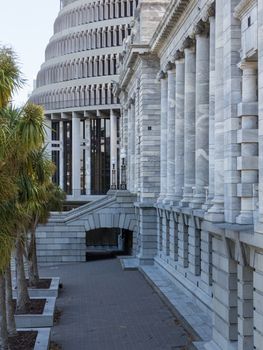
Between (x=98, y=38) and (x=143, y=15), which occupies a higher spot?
(x=98, y=38)

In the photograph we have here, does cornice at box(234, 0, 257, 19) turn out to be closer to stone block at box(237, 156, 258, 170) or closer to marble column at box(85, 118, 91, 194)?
stone block at box(237, 156, 258, 170)

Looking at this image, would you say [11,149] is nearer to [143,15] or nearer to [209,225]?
[209,225]

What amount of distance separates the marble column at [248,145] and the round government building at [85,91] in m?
64.4

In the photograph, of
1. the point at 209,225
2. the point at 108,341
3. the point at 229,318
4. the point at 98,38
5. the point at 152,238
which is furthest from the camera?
the point at 98,38

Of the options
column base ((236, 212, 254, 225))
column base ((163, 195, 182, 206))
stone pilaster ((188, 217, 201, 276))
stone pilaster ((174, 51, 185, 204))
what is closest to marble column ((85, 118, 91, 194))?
column base ((163, 195, 182, 206))

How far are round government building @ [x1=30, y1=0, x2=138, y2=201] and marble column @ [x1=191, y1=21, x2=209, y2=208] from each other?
2066 inches

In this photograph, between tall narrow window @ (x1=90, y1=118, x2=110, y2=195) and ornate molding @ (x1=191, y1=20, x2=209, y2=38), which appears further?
tall narrow window @ (x1=90, y1=118, x2=110, y2=195)

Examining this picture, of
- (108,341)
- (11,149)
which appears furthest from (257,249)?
(108,341)

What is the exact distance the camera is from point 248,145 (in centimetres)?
1964

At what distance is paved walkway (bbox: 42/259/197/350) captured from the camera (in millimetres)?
24453

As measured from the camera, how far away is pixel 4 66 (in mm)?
16406

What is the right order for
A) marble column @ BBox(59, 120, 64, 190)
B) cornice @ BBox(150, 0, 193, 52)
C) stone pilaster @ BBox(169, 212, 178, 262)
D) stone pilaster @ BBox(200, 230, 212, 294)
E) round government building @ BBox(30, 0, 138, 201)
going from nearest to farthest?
stone pilaster @ BBox(200, 230, 212, 294) < cornice @ BBox(150, 0, 193, 52) < stone pilaster @ BBox(169, 212, 178, 262) < round government building @ BBox(30, 0, 138, 201) < marble column @ BBox(59, 120, 64, 190)

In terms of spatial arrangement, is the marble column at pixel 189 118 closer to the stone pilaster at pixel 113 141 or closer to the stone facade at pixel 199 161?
the stone facade at pixel 199 161

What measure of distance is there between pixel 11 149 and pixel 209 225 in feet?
23.7
